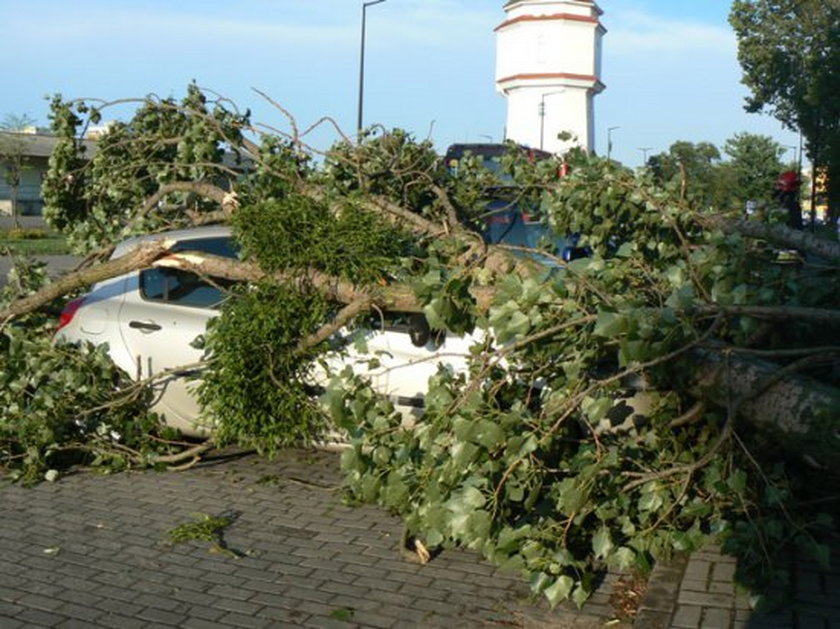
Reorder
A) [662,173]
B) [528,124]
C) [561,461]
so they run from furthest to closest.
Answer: [528,124], [662,173], [561,461]

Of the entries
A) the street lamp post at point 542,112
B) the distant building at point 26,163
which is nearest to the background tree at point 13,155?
the distant building at point 26,163

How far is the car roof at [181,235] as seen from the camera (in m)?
7.73

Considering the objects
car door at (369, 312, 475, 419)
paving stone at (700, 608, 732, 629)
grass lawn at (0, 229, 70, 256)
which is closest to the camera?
paving stone at (700, 608, 732, 629)

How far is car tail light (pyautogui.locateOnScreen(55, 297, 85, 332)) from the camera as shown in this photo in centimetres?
801

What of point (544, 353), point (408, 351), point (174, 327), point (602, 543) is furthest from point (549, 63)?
point (602, 543)

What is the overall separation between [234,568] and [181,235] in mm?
2995

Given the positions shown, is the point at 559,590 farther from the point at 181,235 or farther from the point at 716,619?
the point at 181,235

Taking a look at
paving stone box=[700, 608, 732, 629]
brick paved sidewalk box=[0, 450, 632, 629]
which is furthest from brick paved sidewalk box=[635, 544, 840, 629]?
brick paved sidewalk box=[0, 450, 632, 629]

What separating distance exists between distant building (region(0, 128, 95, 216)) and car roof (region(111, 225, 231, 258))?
45.3 meters

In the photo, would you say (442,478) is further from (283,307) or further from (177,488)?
(177,488)

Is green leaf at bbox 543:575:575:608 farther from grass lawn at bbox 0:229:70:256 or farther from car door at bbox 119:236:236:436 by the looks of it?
grass lawn at bbox 0:229:70:256

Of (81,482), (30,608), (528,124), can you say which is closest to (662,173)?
(81,482)

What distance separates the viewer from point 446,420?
526 centimetres

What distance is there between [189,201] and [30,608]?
4.55 m
